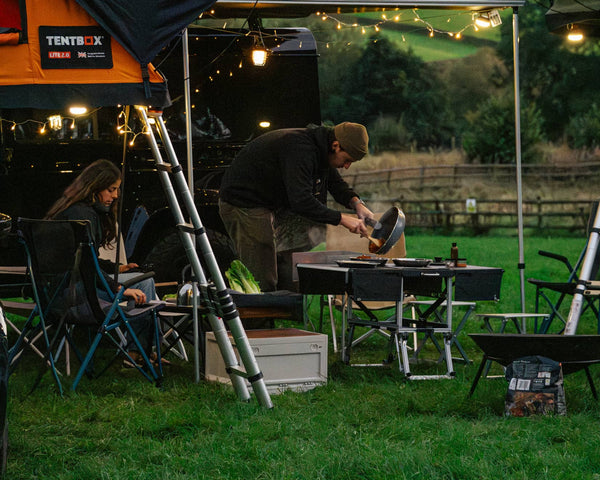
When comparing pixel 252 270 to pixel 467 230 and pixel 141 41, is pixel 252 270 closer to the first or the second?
pixel 141 41

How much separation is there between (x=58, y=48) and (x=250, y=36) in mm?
3256

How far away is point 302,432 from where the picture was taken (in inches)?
157

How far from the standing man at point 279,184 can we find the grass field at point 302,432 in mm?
1055

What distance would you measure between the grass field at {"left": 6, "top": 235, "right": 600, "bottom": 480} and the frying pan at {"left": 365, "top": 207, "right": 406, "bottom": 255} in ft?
2.50

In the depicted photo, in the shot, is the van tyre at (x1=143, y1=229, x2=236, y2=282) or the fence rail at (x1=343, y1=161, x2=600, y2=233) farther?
the fence rail at (x1=343, y1=161, x2=600, y2=233)

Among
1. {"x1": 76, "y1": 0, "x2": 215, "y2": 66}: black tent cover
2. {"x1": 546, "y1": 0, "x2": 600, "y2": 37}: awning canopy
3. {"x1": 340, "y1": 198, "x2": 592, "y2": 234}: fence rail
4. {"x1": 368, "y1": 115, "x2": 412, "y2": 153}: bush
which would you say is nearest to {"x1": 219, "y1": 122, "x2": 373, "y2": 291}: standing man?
{"x1": 76, "y1": 0, "x2": 215, "y2": 66}: black tent cover

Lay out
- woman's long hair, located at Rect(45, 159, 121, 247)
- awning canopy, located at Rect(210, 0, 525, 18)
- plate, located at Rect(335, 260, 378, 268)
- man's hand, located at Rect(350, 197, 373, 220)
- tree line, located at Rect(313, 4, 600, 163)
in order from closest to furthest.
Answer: plate, located at Rect(335, 260, 378, 268) < woman's long hair, located at Rect(45, 159, 121, 247) < man's hand, located at Rect(350, 197, 373, 220) < awning canopy, located at Rect(210, 0, 525, 18) < tree line, located at Rect(313, 4, 600, 163)

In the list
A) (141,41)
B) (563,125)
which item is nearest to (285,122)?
(141,41)

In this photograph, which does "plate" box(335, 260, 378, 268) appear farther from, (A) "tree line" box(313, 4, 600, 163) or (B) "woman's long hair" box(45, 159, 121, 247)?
(A) "tree line" box(313, 4, 600, 163)

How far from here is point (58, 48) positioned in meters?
4.18

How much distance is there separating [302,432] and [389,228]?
1.72m

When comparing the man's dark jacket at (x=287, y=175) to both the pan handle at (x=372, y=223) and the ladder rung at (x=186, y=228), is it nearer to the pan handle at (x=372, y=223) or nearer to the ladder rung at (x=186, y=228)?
the pan handle at (x=372, y=223)

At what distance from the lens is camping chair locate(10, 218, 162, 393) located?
4895 mm

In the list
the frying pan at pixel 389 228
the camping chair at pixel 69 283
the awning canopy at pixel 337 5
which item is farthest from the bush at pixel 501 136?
the camping chair at pixel 69 283
